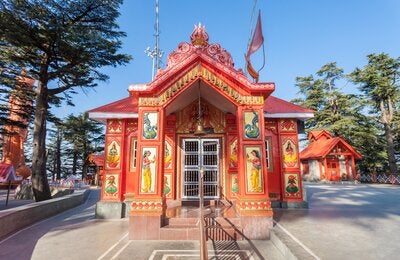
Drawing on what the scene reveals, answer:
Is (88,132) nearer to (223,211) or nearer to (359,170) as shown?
(223,211)

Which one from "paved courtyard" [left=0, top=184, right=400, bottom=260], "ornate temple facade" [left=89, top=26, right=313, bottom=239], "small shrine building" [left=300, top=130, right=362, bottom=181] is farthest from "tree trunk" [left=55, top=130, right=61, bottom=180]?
"small shrine building" [left=300, top=130, right=362, bottom=181]

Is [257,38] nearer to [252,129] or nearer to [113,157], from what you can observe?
[252,129]

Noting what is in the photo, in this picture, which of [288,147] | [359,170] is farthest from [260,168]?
[359,170]

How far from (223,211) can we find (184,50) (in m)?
5.69

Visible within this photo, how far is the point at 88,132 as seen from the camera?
34.4m

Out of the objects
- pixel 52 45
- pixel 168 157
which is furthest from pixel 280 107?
pixel 52 45

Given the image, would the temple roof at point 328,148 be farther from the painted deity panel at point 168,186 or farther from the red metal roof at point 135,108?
the painted deity panel at point 168,186

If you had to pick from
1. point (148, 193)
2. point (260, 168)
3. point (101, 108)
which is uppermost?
point (101, 108)

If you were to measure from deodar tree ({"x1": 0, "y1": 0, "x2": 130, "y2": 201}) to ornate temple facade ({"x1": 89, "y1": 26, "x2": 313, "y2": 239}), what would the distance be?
202 inches

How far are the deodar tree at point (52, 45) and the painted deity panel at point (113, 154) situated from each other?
6.59 metres

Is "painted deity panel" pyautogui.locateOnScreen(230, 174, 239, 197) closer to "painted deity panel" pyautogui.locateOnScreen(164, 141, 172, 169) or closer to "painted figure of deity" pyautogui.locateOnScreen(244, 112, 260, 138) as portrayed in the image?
"painted deity panel" pyautogui.locateOnScreen(164, 141, 172, 169)

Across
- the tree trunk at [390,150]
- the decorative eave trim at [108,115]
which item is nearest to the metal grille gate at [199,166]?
the decorative eave trim at [108,115]

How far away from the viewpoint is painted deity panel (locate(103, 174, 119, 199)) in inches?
364

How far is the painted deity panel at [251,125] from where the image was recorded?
6.83 m
